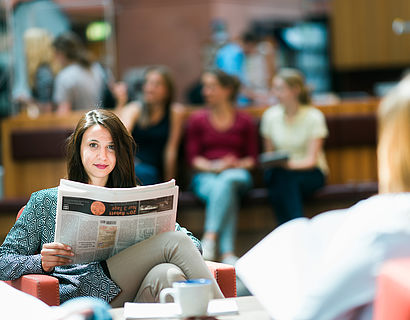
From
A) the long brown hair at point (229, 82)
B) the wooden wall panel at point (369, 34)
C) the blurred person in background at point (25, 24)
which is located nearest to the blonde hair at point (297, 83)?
the long brown hair at point (229, 82)

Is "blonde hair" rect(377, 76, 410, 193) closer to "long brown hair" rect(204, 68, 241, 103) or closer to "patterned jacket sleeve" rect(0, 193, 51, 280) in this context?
"patterned jacket sleeve" rect(0, 193, 51, 280)

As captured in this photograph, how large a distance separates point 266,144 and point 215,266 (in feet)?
9.81

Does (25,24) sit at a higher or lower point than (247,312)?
higher

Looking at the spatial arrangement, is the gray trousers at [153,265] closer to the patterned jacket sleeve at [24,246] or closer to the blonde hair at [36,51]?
the patterned jacket sleeve at [24,246]

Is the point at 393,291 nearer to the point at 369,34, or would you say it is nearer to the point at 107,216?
the point at 107,216

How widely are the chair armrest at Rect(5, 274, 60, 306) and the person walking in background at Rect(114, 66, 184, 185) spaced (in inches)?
110

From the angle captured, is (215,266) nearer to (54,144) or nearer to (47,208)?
(47,208)

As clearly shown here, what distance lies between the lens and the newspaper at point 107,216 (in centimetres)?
219

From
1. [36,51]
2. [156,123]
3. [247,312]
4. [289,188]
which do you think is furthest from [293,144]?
[247,312]

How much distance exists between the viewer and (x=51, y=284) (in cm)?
229

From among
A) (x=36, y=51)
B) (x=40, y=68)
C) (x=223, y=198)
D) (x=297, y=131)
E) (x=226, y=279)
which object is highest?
(x=36, y=51)

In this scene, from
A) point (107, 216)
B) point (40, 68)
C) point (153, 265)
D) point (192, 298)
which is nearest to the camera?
point (192, 298)

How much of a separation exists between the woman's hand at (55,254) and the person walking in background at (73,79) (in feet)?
12.0

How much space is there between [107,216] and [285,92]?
10.6ft
